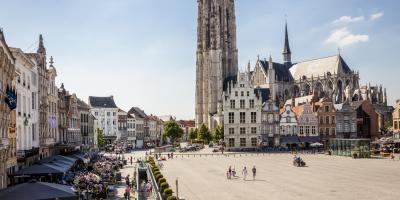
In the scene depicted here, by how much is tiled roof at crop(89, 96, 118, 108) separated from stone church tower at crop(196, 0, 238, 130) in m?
25.1

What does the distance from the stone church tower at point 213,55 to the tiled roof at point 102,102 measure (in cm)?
2509

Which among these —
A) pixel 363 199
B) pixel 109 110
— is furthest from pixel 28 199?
pixel 109 110

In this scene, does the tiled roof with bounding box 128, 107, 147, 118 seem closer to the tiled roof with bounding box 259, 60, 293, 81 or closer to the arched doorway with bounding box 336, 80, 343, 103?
the tiled roof with bounding box 259, 60, 293, 81

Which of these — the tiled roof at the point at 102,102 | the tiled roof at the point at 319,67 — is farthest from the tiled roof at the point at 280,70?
the tiled roof at the point at 102,102

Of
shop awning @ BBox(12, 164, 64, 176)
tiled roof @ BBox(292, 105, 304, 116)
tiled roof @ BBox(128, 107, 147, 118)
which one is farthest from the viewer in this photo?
tiled roof @ BBox(128, 107, 147, 118)

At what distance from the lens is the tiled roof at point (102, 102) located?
125 m

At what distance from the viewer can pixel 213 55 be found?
133125 mm

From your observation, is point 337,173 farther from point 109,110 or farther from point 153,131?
point 153,131

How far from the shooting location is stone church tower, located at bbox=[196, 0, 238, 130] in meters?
132

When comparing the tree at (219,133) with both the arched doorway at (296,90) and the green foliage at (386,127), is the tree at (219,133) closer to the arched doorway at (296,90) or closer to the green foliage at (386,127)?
the arched doorway at (296,90)

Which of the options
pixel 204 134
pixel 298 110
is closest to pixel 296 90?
pixel 204 134

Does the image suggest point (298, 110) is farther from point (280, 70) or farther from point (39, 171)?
point (39, 171)

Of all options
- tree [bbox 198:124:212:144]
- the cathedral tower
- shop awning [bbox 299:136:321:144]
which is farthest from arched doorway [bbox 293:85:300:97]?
shop awning [bbox 299:136:321:144]

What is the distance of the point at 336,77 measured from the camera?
12344cm
